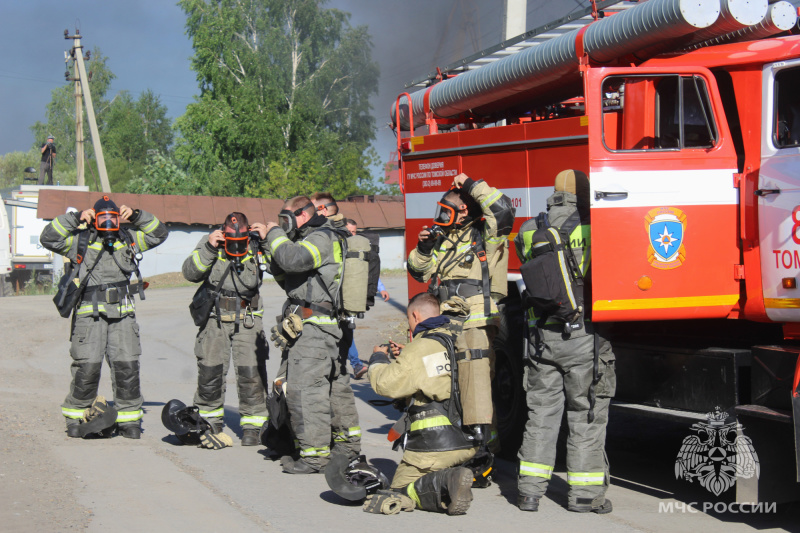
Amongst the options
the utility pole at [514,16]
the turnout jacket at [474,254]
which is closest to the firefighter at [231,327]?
the turnout jacket at [474,254]

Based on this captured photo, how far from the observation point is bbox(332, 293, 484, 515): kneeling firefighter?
4.84 meters

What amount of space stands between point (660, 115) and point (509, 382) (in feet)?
8.18

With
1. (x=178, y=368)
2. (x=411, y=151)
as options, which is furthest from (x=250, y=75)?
(x=411, y=151)

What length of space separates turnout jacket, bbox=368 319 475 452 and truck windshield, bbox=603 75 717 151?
1.74m

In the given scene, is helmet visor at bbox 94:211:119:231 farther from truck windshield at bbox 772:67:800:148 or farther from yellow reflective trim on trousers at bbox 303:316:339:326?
truck windshield at bbox 772:67:800:148

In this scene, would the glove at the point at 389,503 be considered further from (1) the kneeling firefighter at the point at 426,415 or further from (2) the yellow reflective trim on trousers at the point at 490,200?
(2) the yellow reflective trim on trousers at the point at 490,200

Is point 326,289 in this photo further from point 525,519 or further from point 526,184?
point 525,519

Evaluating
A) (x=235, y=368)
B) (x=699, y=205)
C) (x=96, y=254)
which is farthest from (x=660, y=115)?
(x=96, y=254)

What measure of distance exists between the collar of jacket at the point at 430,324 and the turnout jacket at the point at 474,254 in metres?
0.88

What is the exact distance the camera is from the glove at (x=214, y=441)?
6605mm

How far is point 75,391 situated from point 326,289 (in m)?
2.60

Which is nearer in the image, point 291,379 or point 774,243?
point 774,243

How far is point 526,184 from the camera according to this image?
632 cm

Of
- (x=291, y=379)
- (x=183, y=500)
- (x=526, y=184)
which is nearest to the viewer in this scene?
(x=183, y=500)
